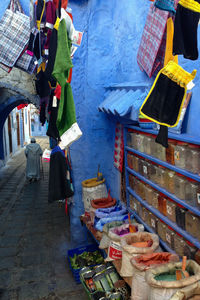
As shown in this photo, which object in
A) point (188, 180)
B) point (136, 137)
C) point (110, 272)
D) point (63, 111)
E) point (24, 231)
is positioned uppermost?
point (63, 111)

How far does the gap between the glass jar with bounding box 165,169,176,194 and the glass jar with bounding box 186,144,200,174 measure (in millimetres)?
354

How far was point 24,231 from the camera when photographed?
659 centimetres

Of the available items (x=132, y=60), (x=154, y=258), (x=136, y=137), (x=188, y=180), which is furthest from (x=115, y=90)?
(x=154, y=258)

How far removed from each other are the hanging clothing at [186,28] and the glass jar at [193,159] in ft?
3.22

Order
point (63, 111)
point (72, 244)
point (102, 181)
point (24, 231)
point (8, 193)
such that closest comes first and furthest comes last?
point (63, 111), point (102, 181), point (72, 244), point (24, 231), point (8, 193)

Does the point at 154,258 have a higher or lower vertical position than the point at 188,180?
lower

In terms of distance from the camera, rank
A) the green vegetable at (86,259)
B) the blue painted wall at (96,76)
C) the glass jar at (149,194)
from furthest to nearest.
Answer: the blue painted wall at (96,76)
the green vegetable at (86,259)
the glass jar at (149,194)

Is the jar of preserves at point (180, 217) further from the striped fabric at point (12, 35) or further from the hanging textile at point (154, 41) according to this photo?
the striped fabric at point (12, 35)

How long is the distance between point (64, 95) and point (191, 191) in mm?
1727

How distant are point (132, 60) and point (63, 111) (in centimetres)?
187

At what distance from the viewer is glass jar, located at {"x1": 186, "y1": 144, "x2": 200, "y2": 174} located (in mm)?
2602

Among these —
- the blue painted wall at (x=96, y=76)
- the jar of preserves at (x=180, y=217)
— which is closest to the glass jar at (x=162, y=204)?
the jar of preserves at (x=180, y=217)

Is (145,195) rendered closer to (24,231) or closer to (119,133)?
(119,133)

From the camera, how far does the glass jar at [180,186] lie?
9.48 feet
